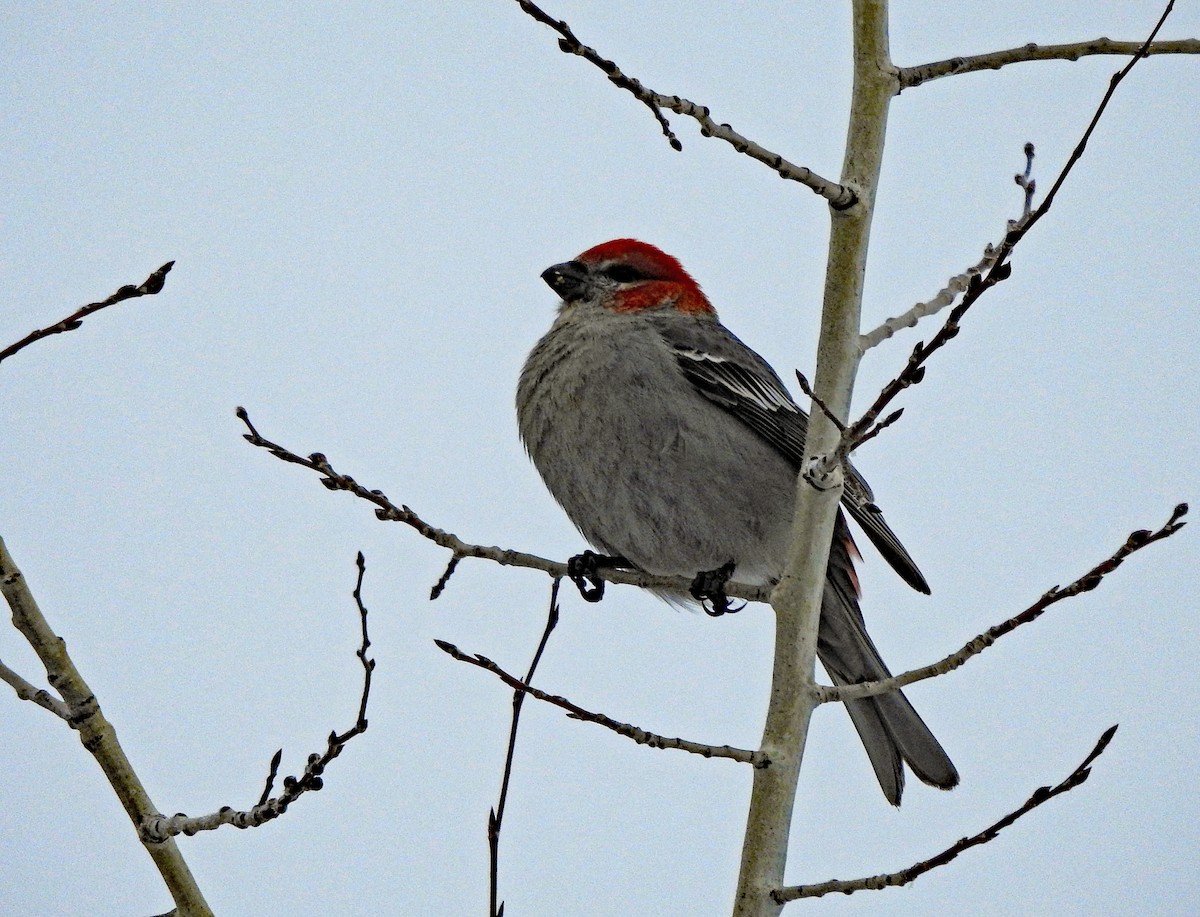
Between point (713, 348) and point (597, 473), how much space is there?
0.95m

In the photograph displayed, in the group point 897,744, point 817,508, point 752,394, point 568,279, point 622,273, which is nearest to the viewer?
point 817,508

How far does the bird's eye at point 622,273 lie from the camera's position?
6836 millimetres

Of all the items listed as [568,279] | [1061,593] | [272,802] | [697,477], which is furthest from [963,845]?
[568,279]

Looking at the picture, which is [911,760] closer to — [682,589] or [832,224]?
[682,589]

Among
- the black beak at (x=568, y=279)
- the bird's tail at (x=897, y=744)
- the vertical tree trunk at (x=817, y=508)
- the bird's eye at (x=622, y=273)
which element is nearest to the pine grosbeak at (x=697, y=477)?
the bird's tail at (x=897, y=744)

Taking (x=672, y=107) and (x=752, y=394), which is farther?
(x=752, y=394)

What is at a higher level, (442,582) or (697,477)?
(697,477)

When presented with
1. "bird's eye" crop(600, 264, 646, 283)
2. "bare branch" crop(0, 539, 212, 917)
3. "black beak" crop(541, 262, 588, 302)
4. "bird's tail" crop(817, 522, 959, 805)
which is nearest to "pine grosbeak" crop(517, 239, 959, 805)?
"bird's tail" crop(817, 522, 959, 805)

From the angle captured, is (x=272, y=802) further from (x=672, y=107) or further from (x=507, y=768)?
(x=672, y=107)

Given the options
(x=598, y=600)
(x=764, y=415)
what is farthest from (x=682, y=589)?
(x=764, y=415)

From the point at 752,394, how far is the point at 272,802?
325 cm

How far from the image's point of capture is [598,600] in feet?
19.1

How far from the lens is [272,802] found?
10.6 ft

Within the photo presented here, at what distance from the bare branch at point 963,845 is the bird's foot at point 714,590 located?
76.8 inches
